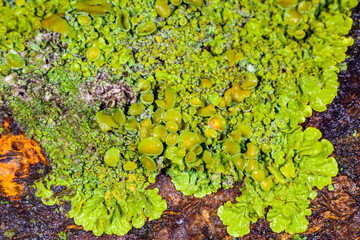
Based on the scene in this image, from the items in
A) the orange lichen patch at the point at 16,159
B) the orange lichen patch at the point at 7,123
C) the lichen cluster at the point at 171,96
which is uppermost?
the lichen cluster at the point at 171,96

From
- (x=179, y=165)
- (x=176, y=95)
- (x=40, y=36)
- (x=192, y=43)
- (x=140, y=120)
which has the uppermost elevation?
(x=192, y=43)

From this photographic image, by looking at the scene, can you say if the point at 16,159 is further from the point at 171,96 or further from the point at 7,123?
the point at 171,96

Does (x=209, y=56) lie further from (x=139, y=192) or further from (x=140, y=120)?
(x=139, y=192)

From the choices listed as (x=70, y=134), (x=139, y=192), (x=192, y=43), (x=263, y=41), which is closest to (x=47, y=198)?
(x=70, y=134)

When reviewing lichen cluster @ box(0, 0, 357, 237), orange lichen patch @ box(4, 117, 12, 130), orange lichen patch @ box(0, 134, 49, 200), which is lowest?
orange lichen patch @ box(0, 134, 49, 200)

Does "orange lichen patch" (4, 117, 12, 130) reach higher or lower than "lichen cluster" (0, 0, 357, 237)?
lower
